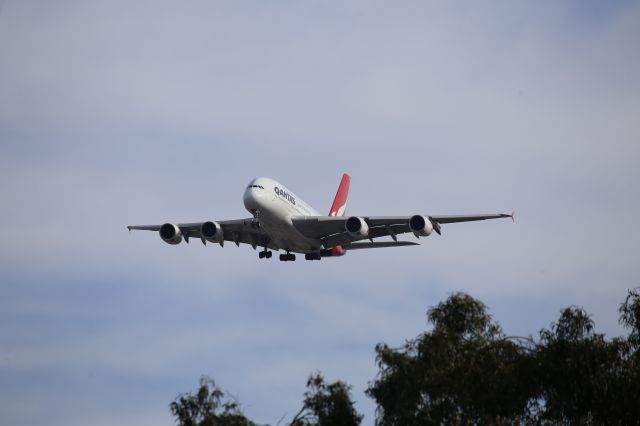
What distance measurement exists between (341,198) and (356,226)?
1796 centimetres

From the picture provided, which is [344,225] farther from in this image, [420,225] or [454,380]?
[454,380]

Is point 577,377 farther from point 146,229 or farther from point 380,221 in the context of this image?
point 146,229

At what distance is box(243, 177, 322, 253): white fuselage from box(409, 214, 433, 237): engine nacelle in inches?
237

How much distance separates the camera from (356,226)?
50.1 metres

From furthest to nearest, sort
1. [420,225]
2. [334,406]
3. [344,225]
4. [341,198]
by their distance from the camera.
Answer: [341,198], [344,225], [420,225], [334,406]

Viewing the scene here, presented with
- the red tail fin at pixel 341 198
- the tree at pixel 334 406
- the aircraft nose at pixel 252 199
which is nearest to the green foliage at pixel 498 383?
the tree at pixel 334 406

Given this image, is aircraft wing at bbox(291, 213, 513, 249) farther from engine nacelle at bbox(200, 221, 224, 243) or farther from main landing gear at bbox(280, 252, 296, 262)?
engine nacelle at bbox(200, 221, 224, 243)

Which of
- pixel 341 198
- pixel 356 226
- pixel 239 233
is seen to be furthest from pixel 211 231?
pixel 341 198

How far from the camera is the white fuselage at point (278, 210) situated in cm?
4834

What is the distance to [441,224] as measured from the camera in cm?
5172

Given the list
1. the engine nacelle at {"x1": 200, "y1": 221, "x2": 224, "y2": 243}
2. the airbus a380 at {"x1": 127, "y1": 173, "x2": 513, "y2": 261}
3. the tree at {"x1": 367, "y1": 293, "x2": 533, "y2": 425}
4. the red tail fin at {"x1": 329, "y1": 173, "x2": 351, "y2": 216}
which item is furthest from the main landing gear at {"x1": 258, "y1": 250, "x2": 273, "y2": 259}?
the tree at {"x1": 367, "y1": 293, "x2": 533, "y2": 425}

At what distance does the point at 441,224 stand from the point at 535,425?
73.7ft

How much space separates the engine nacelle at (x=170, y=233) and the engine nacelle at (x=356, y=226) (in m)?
10.2

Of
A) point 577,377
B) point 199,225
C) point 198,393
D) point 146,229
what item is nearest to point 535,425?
point 577,377
